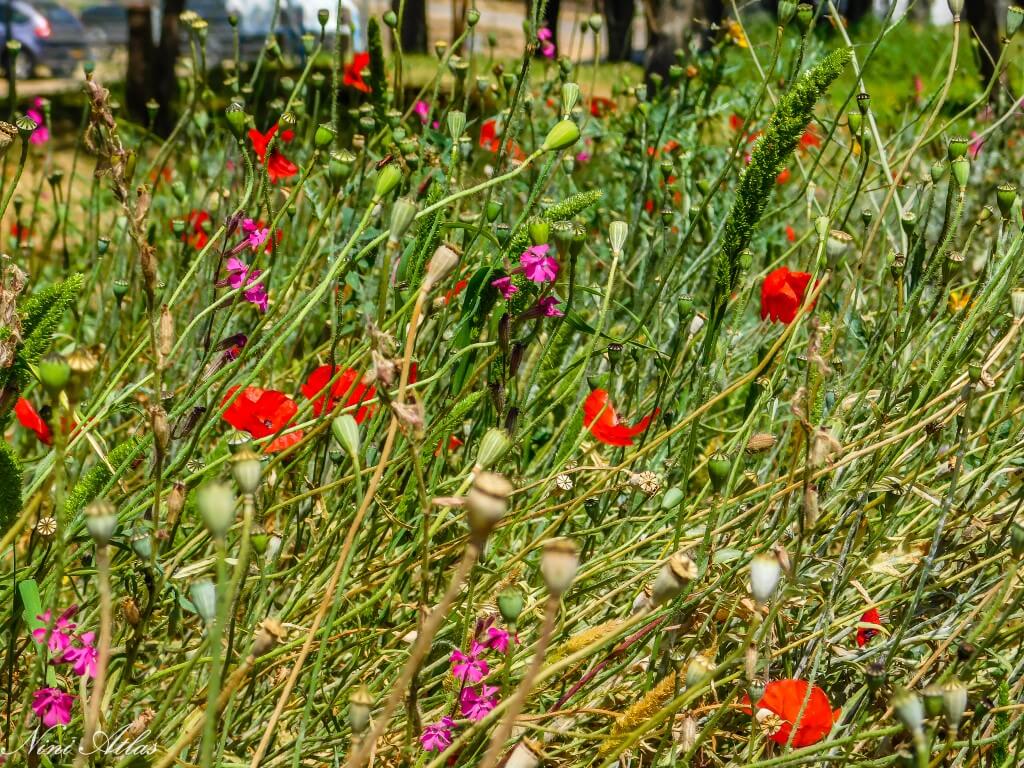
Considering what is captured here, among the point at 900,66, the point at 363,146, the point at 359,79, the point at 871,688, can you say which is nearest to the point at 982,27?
the point at 900,66

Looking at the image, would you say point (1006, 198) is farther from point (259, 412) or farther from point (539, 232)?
point (259, 412)

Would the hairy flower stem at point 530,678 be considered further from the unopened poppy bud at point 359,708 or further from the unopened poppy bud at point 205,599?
the unopened poppy bud at point 205,599

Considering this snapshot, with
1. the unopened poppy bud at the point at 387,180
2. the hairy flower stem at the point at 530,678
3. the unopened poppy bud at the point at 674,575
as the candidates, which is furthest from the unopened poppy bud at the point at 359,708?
the unopened poppy bud at the point at 387,180

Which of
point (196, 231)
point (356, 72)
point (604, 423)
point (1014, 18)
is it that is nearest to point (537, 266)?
point (604, 423)

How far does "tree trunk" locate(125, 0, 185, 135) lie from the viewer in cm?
744

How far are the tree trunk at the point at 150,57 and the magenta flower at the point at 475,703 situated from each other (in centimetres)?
684

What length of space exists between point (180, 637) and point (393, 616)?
0.86 ft

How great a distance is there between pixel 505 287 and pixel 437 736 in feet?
1.50

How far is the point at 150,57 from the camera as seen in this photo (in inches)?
295

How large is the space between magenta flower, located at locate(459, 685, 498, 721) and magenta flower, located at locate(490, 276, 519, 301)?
407 mm

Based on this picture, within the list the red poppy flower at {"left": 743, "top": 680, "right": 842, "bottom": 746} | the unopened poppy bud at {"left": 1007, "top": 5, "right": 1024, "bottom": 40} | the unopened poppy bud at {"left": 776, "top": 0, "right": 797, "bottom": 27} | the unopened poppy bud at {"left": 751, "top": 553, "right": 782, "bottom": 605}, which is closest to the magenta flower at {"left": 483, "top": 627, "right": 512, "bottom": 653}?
the red poppy flower at {"left": 743, "top": 680, "right": 842, "bottom": 746}

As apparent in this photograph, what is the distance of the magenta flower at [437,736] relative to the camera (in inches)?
40.8

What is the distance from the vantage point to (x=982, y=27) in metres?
9.11

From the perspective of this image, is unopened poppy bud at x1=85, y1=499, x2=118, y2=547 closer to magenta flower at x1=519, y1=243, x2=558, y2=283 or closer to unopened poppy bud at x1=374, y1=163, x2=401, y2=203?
unopened poppy bud at x1=374, y1=163, x2=401, y2=203
